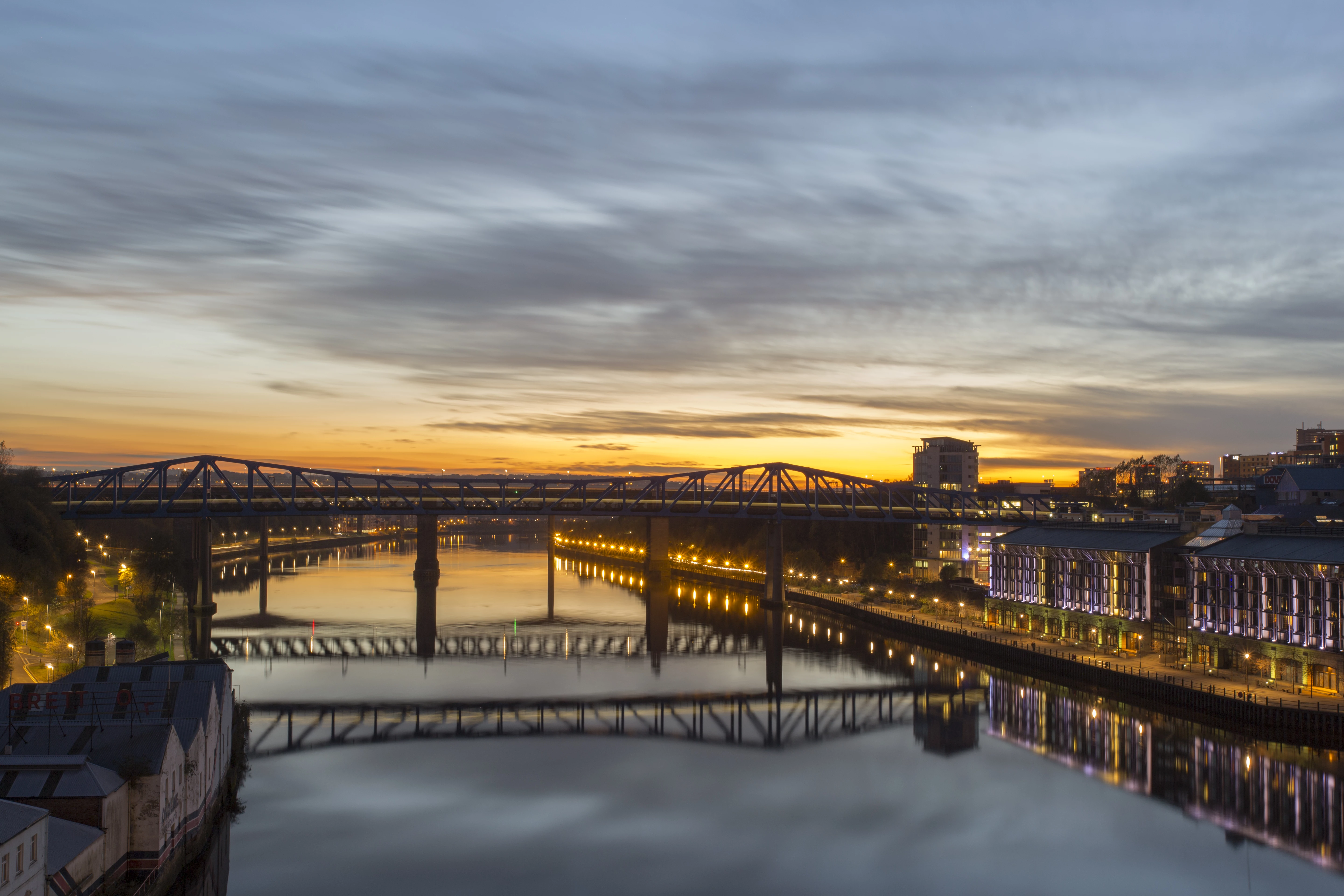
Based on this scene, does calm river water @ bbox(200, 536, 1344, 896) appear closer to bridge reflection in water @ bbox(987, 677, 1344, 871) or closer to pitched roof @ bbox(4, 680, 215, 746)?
bridge reflection in water @ bbox(987, 677, 1344, 871)

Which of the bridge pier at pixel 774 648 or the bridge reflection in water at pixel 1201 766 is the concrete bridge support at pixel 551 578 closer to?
the bridge pier at pixel 774 648

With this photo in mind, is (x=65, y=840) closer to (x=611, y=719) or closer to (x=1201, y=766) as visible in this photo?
(x=611, y=719)

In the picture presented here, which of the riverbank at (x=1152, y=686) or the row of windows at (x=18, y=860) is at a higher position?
the row of windows at (x=18, y=860)

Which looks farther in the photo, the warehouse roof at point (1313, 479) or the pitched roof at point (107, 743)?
the warehouse roof at point (1313, 479)

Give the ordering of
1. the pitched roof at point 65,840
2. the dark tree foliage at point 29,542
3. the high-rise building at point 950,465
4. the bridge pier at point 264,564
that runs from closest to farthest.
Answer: the pitched roof at point 65,840, the dark tree foliage at point 29,542, the bridge pier at point 264,564, the high-rise building at point 950,465

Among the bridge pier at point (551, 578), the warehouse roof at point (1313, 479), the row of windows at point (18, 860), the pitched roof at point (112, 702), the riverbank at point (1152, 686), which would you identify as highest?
the warehouse roof at point (1313, 479)

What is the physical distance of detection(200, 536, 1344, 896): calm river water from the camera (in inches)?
1147

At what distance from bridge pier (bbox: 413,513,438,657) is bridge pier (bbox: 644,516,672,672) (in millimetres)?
14616

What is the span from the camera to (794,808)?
117 feet

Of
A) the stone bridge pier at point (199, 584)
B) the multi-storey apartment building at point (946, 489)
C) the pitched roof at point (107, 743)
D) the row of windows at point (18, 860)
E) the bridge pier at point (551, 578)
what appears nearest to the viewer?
the row of windows at point (18, 860)

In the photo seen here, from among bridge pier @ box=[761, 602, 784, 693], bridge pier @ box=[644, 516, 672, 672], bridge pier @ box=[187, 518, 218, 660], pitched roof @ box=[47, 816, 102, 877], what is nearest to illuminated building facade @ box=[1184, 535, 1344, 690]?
bridge pier @ box=[761, 602, 784, 693]

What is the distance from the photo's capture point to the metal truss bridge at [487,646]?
64688mm

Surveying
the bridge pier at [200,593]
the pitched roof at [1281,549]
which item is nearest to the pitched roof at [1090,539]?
the pitched roof at [1281,549]

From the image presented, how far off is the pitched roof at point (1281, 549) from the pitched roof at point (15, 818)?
47.2 metres
